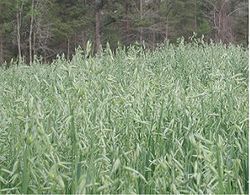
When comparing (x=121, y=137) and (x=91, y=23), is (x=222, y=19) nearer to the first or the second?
(x=91, y=23)

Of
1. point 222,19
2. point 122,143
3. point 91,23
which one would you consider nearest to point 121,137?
point 122,143

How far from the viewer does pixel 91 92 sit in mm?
2549

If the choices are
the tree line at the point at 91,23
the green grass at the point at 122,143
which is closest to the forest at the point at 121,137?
the green grass at the point at 122,143

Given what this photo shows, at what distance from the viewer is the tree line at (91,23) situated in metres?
22.0

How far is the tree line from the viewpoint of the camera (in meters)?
22.0

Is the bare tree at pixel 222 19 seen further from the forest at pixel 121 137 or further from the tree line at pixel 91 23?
the forest at pixel 121 137

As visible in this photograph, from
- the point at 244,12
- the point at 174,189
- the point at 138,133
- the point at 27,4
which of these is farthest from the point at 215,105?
the point at 244,12

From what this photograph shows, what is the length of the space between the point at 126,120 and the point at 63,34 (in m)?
22.4

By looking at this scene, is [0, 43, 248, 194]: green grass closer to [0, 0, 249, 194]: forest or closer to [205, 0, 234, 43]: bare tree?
[0, 0, 249, 194]: forest

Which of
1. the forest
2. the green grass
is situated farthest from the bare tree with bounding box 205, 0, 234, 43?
the green grass

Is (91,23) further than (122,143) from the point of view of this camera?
Yes

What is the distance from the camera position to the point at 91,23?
23.6 m

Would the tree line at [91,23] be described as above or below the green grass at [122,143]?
above

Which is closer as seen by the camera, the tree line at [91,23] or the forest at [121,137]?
the forest at [121,137]
